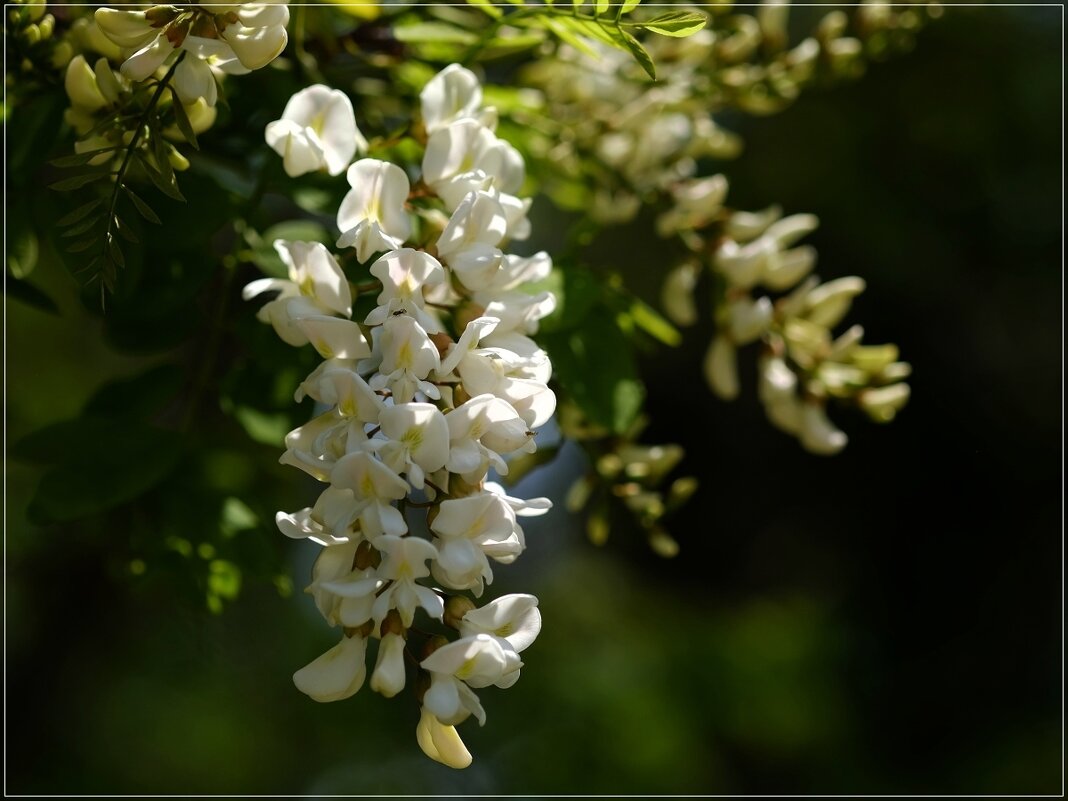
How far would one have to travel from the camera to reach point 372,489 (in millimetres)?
378

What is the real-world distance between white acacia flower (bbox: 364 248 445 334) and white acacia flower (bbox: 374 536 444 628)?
86 millimetres

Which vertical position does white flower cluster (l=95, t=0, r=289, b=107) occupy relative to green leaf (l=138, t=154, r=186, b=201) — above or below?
above

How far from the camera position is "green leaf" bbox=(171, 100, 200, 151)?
406 millimetres

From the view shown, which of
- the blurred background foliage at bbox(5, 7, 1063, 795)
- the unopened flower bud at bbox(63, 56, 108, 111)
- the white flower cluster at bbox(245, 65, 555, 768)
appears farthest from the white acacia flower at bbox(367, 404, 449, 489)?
→ the blurred background foliage at bbox(5, 7, 1063, 795)

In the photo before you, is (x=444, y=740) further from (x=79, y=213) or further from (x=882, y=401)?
(x=882, y=401)

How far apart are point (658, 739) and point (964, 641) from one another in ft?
2.04

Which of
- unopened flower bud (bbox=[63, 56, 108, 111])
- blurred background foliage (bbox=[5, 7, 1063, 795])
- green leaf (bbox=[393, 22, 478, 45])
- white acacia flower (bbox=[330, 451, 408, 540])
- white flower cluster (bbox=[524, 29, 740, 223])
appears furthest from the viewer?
blurred background foliage (bbox=[5, 7, 1063, 795])

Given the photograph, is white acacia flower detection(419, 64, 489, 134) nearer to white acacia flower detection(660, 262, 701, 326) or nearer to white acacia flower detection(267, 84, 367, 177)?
white acacia flower detection(267, 84, 367, 177)

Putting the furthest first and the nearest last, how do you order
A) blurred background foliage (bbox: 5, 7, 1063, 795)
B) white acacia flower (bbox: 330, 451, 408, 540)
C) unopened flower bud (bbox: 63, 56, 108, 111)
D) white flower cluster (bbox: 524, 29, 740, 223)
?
1. blurred background foliage (bbox: 5, 7, 1063, 795)
2. white flower cluster (bbox: 524, 29, 740, 223)
3. unopened flower bud (bbox: 63, 56, 108, 111)
4. white acacia flower (bbox: 330, 451, 408, 540)

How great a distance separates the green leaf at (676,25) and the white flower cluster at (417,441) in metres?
0.09

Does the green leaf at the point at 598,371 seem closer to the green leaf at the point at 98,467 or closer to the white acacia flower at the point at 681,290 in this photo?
the white acacia flower at the point at 681,290

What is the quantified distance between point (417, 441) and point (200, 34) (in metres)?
0.19

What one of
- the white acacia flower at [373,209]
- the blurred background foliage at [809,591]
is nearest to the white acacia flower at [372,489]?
the white acacia flower at [373,209]

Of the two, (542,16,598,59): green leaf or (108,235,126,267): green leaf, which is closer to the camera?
(108,235,126,267): green leaf
